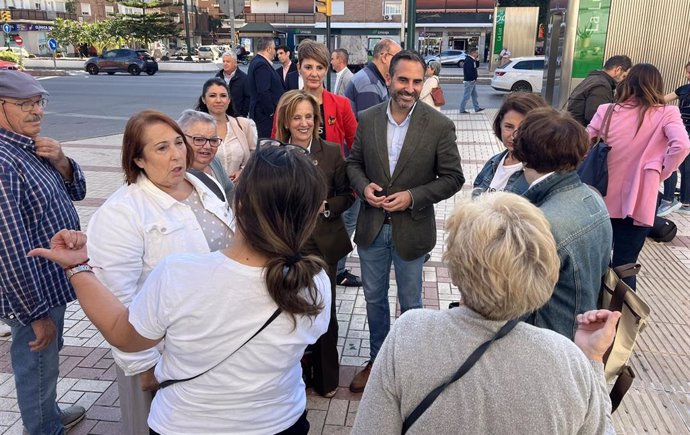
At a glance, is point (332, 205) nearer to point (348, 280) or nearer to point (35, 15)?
point (348, 280)

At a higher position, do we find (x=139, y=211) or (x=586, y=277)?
(x=139, y=211)

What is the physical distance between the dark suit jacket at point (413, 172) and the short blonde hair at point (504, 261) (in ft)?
5.27

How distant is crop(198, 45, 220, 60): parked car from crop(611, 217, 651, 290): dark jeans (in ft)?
132

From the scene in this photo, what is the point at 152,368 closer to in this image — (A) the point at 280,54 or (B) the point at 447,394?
(B) the point at 447,394

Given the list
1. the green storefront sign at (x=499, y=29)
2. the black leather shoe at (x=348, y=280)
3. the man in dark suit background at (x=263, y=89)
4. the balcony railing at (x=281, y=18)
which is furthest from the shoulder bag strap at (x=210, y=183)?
the balcony railing at (x=281, y=18)

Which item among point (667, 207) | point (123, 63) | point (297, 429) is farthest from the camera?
point (123, 63)

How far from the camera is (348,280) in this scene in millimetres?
4742

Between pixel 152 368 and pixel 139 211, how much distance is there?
0.61m

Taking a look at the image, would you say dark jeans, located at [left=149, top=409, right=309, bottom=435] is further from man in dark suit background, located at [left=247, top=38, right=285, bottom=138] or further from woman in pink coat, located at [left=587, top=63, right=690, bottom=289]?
man in dark suit background, located at [left=247, top=38, right=285, bottom=138]

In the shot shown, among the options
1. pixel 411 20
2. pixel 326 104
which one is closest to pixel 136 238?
pixel 326 104

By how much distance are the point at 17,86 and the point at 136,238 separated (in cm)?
101

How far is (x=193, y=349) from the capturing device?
4.84 feet

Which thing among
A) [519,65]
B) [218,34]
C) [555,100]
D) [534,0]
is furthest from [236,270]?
[218,34]

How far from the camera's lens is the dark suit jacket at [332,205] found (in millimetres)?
3068
